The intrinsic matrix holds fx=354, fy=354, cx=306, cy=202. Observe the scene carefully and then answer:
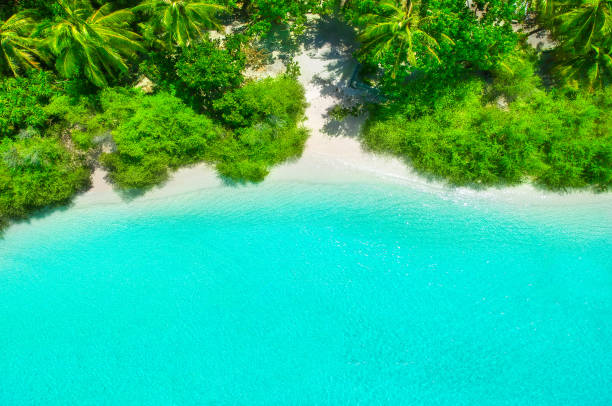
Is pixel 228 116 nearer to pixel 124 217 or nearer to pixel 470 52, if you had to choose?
pixel 124 217

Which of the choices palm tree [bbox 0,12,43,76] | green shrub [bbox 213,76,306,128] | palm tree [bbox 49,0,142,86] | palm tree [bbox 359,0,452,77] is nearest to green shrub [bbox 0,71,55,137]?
palm tree [bbox 0,12,43,76]

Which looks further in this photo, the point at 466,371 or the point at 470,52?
the point at 466,371

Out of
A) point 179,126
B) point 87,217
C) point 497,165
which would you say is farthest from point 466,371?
point 87,217

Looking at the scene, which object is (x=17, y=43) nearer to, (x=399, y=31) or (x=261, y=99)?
(x=261, y=99)

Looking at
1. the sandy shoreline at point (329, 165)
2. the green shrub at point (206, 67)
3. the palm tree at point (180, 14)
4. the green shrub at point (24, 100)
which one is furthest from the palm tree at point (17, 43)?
the green shrub at point (206, 67)

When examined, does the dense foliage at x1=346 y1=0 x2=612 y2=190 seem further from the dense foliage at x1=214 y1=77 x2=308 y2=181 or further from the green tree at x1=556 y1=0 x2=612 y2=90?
the dense foliage at x1=214 y1=77 x2=308 y2=181

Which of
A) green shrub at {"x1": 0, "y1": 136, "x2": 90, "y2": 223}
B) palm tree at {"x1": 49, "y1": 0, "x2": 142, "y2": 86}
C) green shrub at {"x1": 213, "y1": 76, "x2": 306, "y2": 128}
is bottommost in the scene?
green shrub at {"x1": 0, "y1": 136, "x2": 90, "y2": 223}
